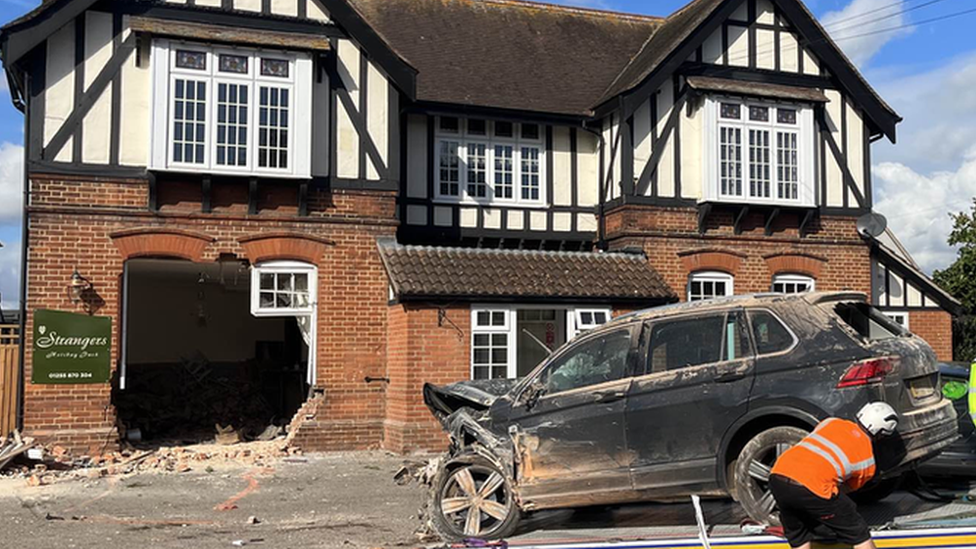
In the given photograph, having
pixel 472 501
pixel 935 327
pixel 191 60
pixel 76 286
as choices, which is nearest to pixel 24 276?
pixel 76 286

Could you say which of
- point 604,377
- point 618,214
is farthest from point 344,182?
point 604,377

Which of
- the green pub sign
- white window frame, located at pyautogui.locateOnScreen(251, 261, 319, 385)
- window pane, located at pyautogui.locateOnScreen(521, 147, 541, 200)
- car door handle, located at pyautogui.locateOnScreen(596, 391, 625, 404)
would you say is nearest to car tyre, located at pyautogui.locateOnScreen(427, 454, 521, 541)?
car door handle, located at pyautogui.locateOnScreen(596, 391, 625, 404)

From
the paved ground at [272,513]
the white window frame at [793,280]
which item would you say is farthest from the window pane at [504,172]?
the paved ground at [272,513]

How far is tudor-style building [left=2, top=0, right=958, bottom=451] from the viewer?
13727 millimetres

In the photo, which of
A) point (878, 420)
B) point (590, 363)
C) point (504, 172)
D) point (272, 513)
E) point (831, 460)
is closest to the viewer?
point (831, 460)

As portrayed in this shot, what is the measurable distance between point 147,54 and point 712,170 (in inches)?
373

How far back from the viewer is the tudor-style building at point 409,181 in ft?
45.0

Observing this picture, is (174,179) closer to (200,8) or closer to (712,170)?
(200,8)

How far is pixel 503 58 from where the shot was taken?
60.6 feet

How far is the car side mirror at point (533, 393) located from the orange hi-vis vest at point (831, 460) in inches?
102

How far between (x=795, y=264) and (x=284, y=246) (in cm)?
926

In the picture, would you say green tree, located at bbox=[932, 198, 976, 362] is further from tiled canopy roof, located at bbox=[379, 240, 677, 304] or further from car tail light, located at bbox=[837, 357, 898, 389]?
car tail light, located at bbox=[837, 357, 898, 389]

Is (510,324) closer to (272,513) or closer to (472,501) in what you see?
(272,513)

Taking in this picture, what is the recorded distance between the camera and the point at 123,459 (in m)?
13.3
